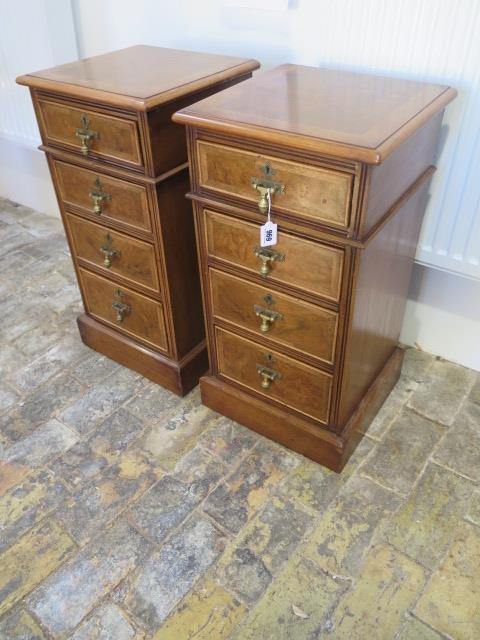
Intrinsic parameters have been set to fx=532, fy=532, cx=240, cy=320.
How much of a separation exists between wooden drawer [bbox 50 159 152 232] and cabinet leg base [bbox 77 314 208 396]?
0.45 metres

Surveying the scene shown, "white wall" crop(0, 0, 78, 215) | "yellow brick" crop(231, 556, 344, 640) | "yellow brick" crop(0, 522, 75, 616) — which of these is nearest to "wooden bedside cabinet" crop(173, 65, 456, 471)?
"yellow brick" crop(231, 556, 344, 640)

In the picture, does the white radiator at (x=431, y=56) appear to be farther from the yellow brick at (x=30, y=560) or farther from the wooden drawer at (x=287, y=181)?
the yellow brick at (x=30, y=560)

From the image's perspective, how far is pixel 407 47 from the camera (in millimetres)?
1369

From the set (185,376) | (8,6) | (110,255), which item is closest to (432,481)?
(185,376)

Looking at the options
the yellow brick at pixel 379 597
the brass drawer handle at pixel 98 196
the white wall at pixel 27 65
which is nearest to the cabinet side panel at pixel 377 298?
the yellow brick at pixel 379 597

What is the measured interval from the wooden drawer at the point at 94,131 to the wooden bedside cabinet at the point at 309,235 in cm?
19

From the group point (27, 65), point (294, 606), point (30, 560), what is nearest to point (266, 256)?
point (294, 606)

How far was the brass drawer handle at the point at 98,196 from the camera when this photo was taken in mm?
1513

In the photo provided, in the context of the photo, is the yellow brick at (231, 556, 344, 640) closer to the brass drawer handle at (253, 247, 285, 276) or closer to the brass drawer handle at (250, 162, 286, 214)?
the brass drawer handle at (253, 247, 285, 276)

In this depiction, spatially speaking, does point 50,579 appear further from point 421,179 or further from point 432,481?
point 421,179

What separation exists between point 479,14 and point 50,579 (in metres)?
1.69

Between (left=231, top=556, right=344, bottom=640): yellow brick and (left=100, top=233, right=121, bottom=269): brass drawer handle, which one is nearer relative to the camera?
(left=231, top=556, right=344, bottom=640): yellow brick

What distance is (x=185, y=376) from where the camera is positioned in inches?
68.9

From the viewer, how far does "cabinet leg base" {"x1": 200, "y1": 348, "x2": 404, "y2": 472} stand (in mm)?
1486
